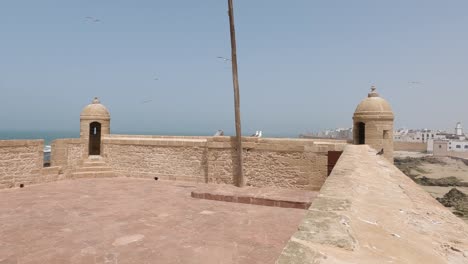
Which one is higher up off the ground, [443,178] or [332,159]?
[332,159]

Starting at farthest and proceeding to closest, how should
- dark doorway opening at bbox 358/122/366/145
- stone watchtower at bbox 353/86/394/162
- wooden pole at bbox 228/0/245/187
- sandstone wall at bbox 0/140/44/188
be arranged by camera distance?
dark doorway opening at bbox 358/122/366/145
stone watchtower at bbox 353/86/394/162
wooden pole at bbox 228/0/245/187
sandstone wall at bbox 0/140/44/188

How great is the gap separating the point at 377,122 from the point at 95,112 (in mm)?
12925

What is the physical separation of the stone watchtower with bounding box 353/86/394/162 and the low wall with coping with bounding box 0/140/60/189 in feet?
41.4

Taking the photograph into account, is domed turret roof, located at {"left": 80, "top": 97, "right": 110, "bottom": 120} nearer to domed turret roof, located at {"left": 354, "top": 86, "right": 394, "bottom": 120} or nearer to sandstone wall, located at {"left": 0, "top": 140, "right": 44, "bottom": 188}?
sandstone wall, located at {"left": 0, "top": 140, "right": 44, "bottom": 188}

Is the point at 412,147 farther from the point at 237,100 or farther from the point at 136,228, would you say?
the point at 136,228

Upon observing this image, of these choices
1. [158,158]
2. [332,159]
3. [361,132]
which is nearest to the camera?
[332,159]

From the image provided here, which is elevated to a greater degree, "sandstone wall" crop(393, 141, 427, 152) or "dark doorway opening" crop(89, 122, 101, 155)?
"dark doorway opening" crop(89, 122, 101, 155)

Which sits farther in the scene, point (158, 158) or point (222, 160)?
point (158, 158)

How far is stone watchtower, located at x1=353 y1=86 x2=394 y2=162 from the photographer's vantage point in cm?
1217

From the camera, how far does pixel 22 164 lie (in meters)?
10.9

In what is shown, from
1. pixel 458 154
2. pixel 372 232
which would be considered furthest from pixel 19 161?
pixel 458 154

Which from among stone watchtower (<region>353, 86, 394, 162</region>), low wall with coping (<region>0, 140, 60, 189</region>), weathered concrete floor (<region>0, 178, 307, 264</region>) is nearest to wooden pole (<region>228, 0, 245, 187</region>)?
weathered concrete floor (<region>0, 178, 307, 264</region>)

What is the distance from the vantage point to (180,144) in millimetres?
12508

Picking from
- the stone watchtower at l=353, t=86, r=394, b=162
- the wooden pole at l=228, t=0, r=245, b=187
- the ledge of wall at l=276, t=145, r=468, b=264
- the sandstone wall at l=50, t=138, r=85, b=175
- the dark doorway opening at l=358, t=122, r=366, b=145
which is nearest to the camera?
the ledge of wall at l=276, t=145, r=468, b=264
